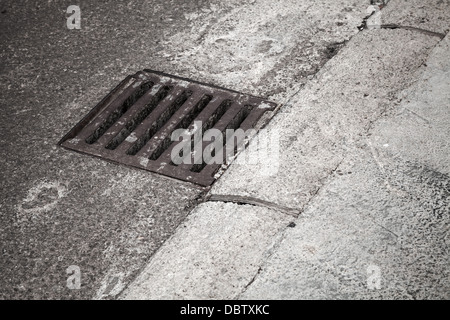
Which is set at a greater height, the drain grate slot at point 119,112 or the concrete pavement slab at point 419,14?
the concrete pavement slab at point 419,14

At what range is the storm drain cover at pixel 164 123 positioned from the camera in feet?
7.51

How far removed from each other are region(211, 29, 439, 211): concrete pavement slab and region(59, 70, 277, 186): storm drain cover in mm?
159

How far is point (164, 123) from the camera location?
2545mm

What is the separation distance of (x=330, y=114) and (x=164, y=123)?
79 cm

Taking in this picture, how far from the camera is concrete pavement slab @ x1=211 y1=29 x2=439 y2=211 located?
209 centimetres

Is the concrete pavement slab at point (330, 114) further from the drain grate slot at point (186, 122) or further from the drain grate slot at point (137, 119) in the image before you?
the drain grate slot at point (137, 119)

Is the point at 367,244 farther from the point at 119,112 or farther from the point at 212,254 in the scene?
the point at 119,112

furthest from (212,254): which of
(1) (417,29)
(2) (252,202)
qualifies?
(1) (417,29)

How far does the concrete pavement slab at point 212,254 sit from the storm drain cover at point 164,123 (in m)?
0.24

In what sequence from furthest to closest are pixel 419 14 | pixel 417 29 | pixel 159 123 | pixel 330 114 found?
pixel 419 14 → pixel 417 29 → pixel 159 123 → pixel 330 114

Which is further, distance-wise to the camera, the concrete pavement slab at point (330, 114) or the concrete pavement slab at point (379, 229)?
the concrete pavement slab at point (330, 114)

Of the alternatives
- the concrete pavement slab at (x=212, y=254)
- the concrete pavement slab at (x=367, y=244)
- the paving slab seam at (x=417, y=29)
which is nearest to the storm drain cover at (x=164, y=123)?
the concrete pavement slab at (x=212, y=254)

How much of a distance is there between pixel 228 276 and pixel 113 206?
605 millimetres
